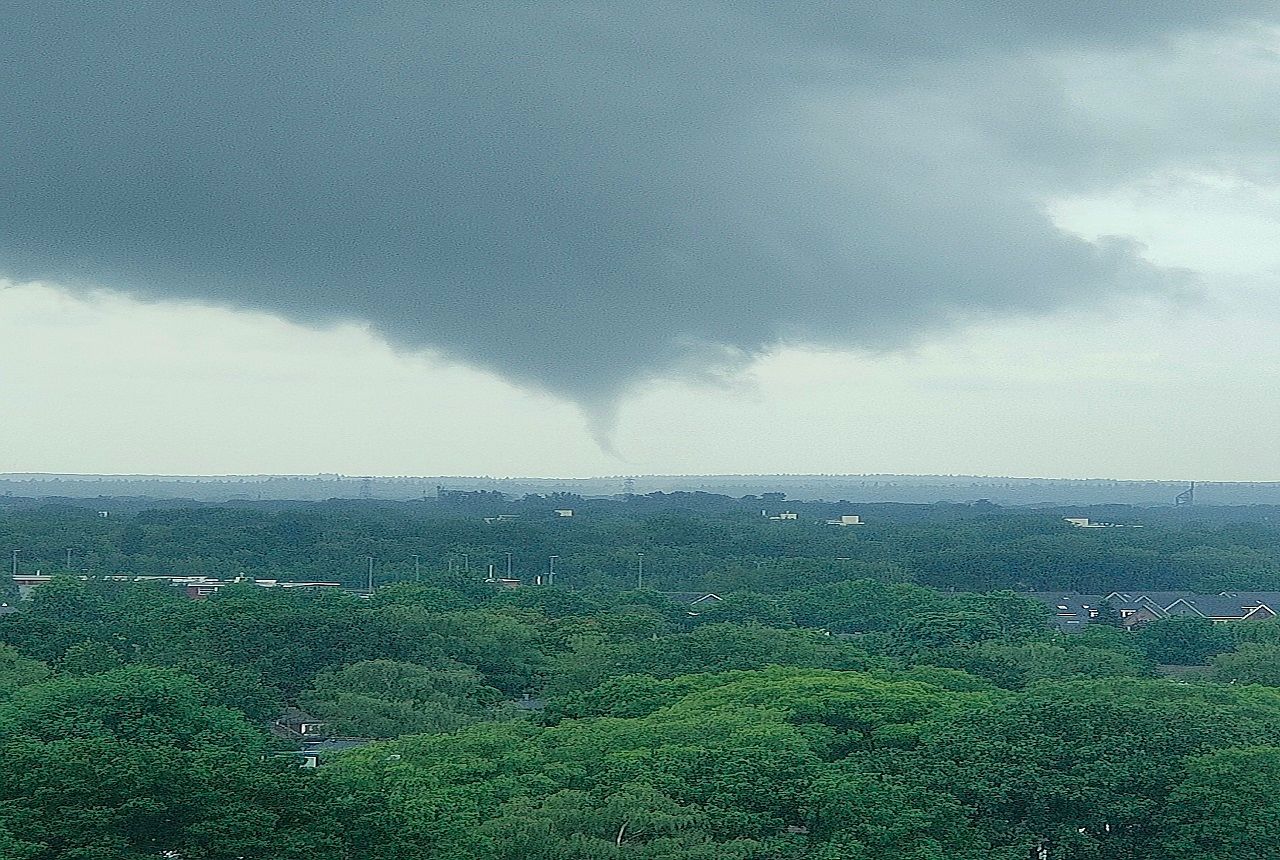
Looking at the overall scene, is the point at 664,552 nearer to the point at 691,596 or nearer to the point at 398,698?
the point at 691,596

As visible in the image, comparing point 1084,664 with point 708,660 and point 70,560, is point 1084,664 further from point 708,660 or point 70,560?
point 70,560

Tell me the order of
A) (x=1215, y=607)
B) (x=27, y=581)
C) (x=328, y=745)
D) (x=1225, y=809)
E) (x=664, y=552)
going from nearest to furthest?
1. (x=1225, y=809)
2. (x=328, y=745)
3. (x=1215, y=607)
4. (x=27, y=581)
5. (x=664, y=552)

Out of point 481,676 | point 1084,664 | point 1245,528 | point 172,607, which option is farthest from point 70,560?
point 1245,528

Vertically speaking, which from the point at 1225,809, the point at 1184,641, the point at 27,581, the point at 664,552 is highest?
the point at 664,552

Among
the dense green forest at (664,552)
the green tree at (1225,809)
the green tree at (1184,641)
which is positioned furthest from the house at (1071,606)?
the green tree at (1225,809)

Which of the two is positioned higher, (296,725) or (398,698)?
(398,698)

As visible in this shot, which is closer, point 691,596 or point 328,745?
point 328,745

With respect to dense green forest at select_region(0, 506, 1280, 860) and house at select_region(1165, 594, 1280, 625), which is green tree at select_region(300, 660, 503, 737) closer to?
dense green forest at select_region(0, 506, 1280, 860)

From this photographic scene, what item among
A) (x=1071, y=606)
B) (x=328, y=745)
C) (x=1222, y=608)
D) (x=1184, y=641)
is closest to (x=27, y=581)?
(x=1071, y=606)

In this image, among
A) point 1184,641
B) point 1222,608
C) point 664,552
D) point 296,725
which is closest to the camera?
point 296,725
